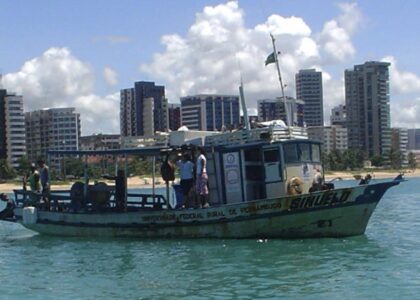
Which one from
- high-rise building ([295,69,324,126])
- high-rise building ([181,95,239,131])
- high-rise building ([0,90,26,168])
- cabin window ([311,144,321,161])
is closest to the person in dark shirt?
cabin window ([311,144,321,161])

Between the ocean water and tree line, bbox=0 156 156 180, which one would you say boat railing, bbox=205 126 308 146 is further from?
tree line, bbox=0 156 156 180

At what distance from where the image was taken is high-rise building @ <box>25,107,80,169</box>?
18000cm

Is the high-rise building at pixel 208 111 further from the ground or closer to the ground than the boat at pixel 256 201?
further from the ground

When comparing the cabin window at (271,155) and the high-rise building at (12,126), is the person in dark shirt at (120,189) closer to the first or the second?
the cabin window at (271,155)

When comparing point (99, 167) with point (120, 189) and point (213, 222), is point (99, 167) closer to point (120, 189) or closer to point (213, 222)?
point (120, 189)

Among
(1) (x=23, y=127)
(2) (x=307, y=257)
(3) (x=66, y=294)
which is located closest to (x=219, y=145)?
(2) (x=307, y=257)

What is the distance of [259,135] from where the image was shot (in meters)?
23.4

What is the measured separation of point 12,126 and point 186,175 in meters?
145

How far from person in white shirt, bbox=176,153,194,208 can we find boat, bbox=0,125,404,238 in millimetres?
358

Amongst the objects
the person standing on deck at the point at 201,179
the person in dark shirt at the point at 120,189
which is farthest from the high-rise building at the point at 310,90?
the person standing on deck at the point at 201,179

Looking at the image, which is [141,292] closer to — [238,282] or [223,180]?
[238,282]

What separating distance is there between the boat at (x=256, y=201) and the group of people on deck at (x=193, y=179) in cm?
35

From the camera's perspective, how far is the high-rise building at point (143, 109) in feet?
454

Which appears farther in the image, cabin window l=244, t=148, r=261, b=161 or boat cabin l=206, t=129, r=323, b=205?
cabin window l=244, t=148, r=261, b=161
